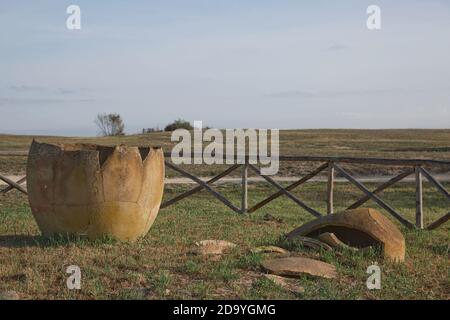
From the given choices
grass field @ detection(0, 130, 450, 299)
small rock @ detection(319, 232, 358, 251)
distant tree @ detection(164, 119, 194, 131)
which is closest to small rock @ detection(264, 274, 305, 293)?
grass field @ detection(0, 130, 450, 299)

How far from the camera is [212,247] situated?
8.50 meters

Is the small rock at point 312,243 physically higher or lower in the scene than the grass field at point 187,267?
higher

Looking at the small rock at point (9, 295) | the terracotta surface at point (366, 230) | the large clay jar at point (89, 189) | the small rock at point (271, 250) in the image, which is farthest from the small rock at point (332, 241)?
the small rock at point (9, 295)

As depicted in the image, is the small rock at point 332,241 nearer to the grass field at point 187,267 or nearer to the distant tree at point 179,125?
the grass field at point 187,267

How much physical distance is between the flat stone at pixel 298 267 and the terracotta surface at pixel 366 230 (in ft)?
3.49

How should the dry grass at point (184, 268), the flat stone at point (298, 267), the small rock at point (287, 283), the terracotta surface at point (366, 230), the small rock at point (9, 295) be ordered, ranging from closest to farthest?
the small rock at point (9, 295), the dry grass at point (184, 268), the small rock at point (287, 283), the flat stone at point (298, 267), the terracotta surface at point (366, 230)

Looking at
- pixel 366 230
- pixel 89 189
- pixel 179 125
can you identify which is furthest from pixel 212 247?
pixel 179 125

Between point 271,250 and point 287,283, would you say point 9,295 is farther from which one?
point 271,250

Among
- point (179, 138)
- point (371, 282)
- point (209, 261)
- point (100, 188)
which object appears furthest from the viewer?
point (179, 138)

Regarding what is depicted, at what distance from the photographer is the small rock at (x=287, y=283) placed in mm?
6645
